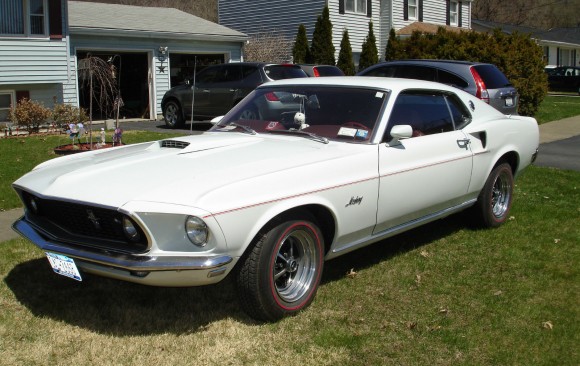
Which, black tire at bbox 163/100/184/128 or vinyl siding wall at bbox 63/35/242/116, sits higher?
vinyl siding wall at bbox 63/35/242/116

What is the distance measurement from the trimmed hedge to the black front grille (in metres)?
15.2

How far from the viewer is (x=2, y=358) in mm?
4012

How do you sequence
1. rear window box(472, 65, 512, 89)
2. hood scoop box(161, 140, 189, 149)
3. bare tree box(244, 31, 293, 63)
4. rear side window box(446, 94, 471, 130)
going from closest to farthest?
hood scoop box(161, 140, 189, 149) < rear side window box(446, 94, 471, 130) < rear window box(472, 65, 512, 89) < bare tree box(244, 31, 293, 63)

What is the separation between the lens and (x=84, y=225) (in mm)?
4285

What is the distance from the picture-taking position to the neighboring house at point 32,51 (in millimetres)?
17141

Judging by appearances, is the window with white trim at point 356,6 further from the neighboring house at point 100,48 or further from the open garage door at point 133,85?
the open garage door at point 133,85

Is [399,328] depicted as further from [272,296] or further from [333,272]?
[333,272]

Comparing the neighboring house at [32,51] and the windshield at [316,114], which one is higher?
the neighboring house at [32,51]

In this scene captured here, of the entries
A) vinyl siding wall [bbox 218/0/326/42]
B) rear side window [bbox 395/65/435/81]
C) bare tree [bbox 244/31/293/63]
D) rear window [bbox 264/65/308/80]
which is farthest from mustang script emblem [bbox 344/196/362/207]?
vinyl siding wall [bbox 218/0/326/42]

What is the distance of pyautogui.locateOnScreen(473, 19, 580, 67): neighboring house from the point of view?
168 feet

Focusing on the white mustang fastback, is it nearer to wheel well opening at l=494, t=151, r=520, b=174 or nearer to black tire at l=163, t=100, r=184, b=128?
wheel well opening at l=494, t=151, r=520, b=174

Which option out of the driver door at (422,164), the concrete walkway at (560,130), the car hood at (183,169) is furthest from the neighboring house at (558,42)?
the car hood at (183,169)

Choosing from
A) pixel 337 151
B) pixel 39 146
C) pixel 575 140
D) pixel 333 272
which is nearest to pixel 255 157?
pixel 337 151

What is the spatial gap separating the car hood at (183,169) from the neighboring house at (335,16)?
78.8ft
